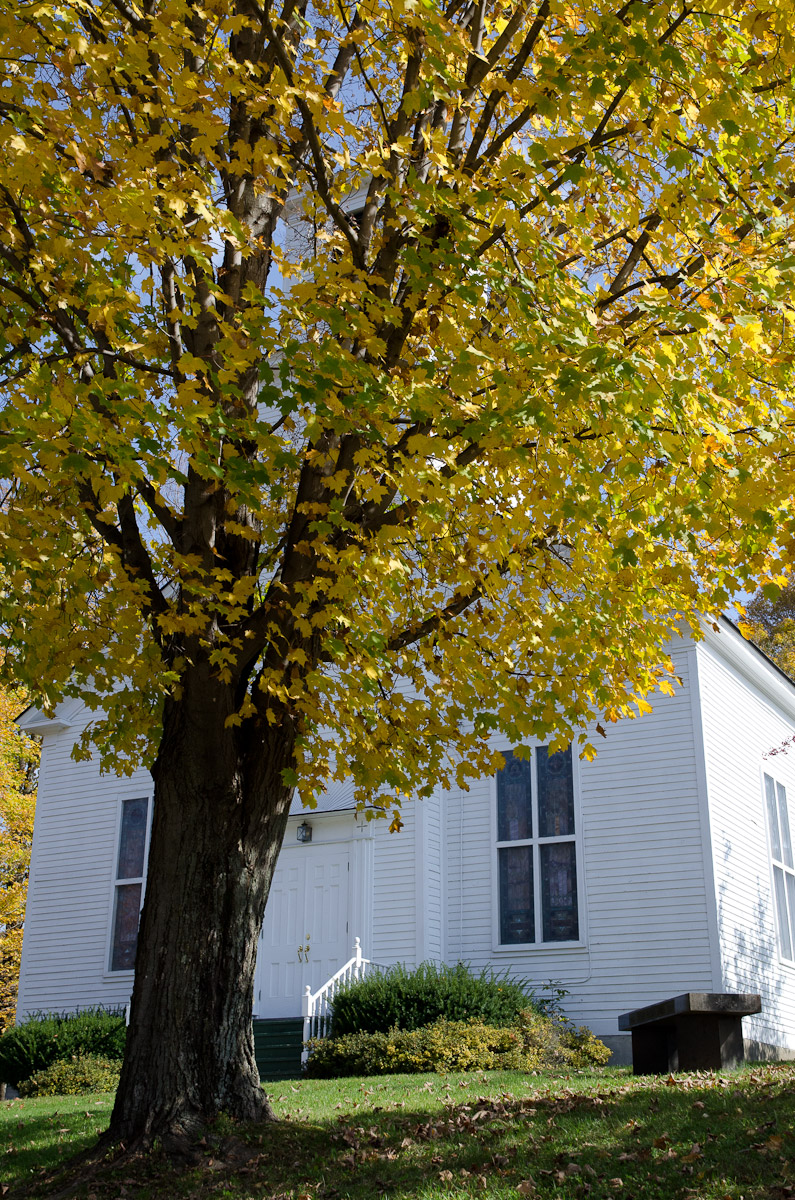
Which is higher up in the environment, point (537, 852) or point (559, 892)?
point (537, 852)

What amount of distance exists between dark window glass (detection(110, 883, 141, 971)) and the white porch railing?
419 centimetres

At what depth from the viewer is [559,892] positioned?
44.9 ft

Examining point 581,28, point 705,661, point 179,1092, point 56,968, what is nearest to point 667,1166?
point 179,1092

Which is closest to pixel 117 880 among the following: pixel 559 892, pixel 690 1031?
pixel 559 892

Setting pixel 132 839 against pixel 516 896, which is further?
pixel 132 839

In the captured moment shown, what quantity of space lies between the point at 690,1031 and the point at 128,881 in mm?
11128

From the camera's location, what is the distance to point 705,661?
14102 mm

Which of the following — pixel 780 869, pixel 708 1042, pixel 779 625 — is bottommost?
pixel 708 1042

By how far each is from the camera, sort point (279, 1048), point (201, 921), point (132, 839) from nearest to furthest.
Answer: point (201, 921), point (279, 1048), point (132, 839)

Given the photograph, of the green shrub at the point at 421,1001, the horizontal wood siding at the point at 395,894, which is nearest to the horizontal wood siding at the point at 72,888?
the horizontal wood siding at the point at 395,894

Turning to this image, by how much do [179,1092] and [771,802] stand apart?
12.1 meters

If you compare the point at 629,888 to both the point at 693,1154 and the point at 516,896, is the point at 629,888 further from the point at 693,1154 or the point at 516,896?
the point at 693,1154

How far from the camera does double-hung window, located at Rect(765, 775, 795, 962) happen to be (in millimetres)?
14953

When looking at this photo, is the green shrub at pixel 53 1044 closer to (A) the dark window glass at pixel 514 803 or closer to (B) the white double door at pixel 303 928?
(B) the white double door at pixel 303 928
